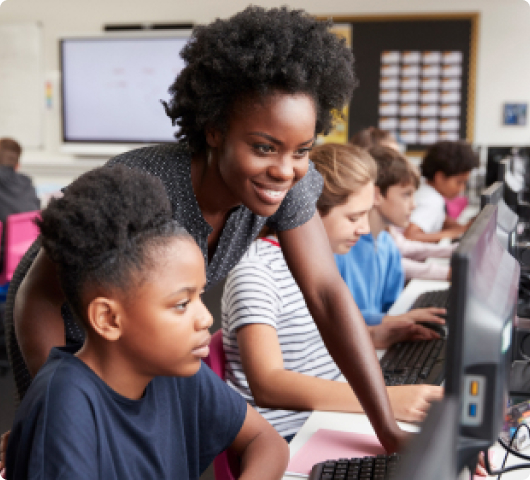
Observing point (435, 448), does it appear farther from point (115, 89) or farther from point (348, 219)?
point (115, 89)

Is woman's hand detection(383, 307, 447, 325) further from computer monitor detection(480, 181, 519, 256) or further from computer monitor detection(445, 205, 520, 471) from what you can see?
computer monitor detection(445, 205, 520, 471)

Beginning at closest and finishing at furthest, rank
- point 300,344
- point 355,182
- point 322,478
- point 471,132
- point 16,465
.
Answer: point 16,465 < point 322,478 < point 300,344 < point 355,182 < point 471,132

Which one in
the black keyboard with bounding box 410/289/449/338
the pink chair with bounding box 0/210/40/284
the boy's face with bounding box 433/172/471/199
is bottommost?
the pink chair with bounding box 0/210/40/284

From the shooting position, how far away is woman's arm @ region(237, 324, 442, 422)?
3.91 feet

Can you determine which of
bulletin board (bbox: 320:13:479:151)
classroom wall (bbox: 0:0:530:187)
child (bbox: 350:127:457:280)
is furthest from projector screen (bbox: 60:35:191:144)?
child (bbox: 350:127:457:280)

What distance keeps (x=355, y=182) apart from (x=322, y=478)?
92cm

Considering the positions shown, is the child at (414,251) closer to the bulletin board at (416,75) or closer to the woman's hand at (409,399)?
the woman's hand at (409,399)

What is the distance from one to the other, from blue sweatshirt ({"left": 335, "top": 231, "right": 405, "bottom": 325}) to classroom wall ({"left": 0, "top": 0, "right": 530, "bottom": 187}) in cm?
333

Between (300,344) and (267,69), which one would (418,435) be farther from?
(300,344)

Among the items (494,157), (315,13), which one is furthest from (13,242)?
(315,13)

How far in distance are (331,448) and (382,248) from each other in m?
1.28

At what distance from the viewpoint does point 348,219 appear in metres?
1.71

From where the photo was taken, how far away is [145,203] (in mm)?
842

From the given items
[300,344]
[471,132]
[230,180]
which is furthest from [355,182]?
[471,132]
